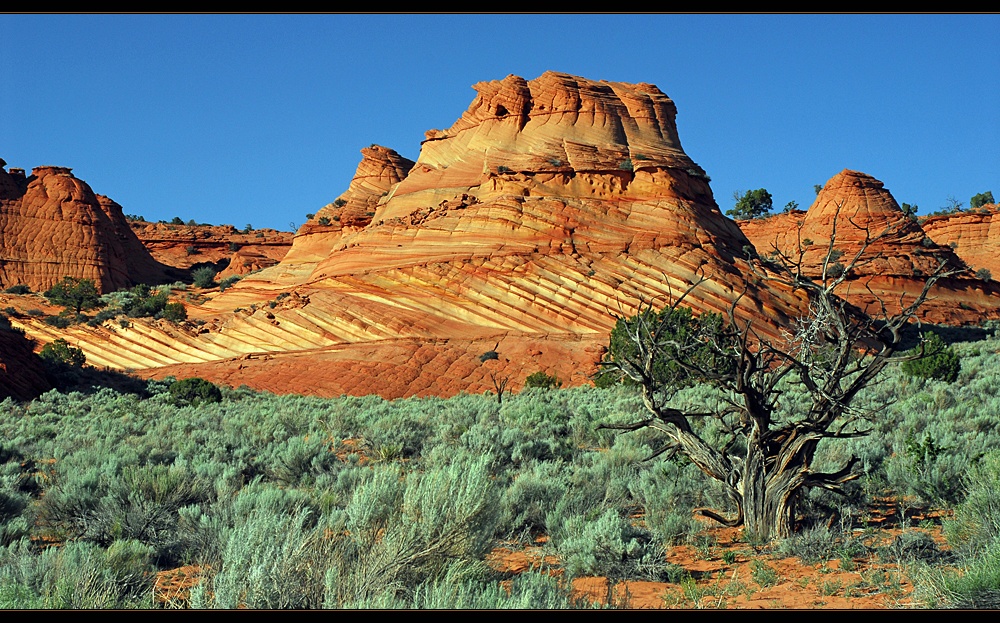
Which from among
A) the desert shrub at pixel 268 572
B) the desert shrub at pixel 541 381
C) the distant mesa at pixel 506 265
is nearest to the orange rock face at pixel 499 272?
the distant mesa at pixel 506 265

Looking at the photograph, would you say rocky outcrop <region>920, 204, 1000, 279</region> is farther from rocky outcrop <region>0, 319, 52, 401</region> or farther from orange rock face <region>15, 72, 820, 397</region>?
rocky outcrop <region>0, 319, 52, 401</region>

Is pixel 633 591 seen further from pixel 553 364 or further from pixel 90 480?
pixel 553 364

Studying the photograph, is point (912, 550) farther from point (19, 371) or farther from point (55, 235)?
point (55, 235)

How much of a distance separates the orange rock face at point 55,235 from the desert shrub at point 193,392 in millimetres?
44604

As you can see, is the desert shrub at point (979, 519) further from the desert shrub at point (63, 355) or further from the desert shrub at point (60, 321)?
the desert shrub at point (60, 321)

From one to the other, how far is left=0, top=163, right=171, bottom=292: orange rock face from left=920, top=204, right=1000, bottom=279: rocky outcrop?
69.8 meters

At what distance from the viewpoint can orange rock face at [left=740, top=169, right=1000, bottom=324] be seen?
5397cm

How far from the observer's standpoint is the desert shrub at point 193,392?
2517 centimetres

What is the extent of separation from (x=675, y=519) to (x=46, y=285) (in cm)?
6737

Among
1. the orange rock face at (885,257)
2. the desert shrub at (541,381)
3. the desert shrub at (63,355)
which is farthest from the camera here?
the orange rock face at (885,257)

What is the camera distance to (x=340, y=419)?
736 inches

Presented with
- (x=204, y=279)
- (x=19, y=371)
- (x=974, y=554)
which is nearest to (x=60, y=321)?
(x=19, y=371)

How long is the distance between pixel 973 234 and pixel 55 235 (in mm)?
77671

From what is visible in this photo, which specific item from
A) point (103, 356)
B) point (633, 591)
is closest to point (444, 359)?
point (103, 356)
